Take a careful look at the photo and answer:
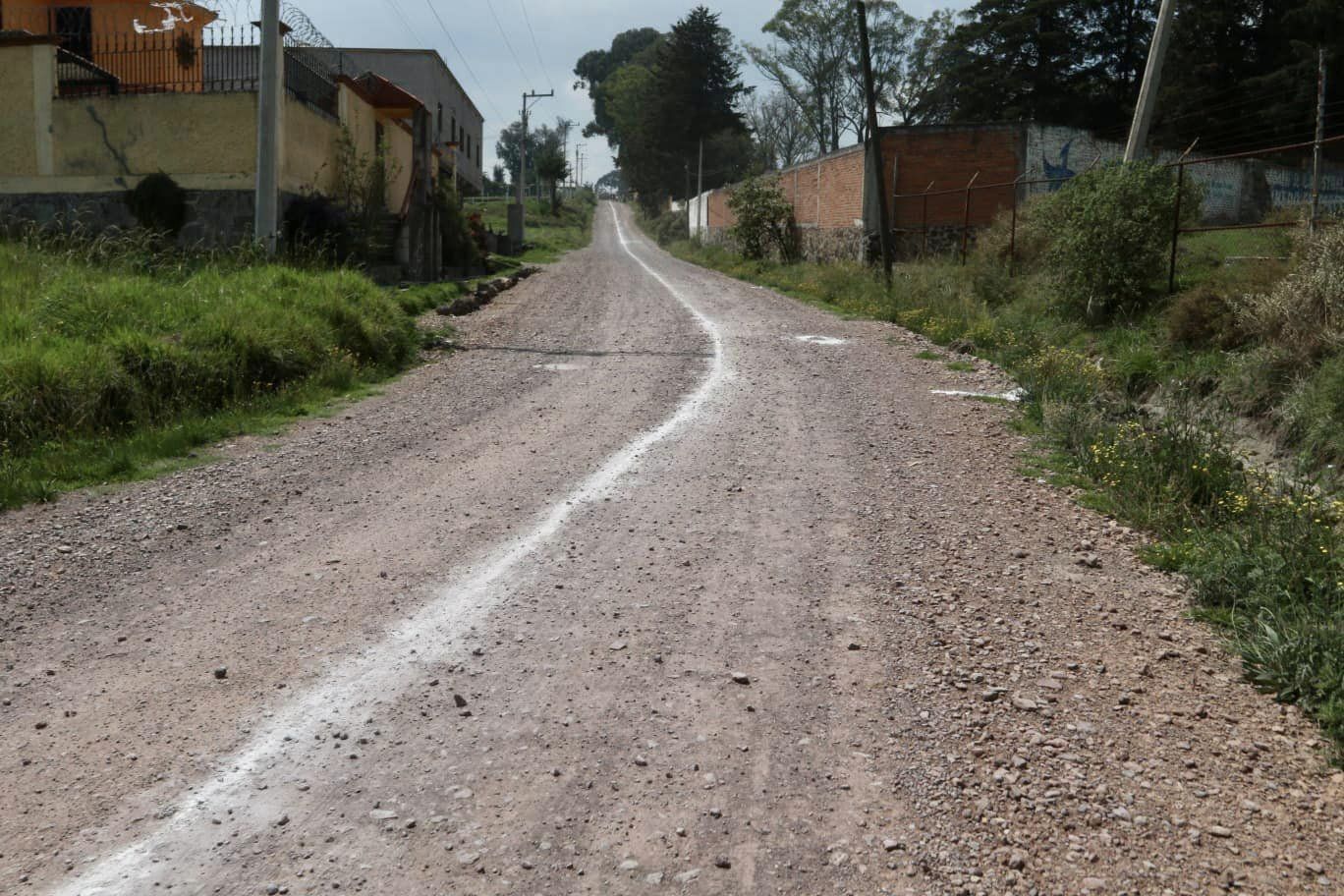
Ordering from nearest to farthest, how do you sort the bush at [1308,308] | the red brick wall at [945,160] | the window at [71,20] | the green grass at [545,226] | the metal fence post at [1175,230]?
the bush at [1308,308], the metal fence post at [1175,230], the window at [71,20], the red brick wall at [945,160], the green grass at [545,226]

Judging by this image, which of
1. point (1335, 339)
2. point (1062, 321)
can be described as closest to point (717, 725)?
point (1335, 339)

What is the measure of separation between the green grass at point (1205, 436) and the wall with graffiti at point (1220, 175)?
12.9m

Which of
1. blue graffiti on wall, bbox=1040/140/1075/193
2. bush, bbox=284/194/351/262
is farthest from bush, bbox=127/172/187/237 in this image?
blue graffiti on wall, bbox=1040/140/1075/193

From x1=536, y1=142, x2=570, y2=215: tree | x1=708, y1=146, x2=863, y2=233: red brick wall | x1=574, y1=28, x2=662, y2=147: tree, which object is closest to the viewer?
x1=708, y1=146, x2=863, y2=233: red brick wall

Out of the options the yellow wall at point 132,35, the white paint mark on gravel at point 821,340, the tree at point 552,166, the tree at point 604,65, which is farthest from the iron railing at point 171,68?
the tree at point 604,65

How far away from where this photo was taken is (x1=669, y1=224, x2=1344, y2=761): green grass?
4.80 meters

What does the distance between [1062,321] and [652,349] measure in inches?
243

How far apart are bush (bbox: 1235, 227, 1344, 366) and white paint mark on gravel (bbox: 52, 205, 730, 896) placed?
24.8 ft

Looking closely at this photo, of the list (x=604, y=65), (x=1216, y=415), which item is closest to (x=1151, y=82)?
(x=1216, y=415)

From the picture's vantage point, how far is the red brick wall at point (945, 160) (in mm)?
29828

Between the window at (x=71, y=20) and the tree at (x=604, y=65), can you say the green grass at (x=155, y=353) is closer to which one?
the window at (x=71, y=20)

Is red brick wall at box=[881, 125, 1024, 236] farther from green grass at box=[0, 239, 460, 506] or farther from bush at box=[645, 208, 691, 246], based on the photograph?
bush at box=[645, 208, 691, 246]

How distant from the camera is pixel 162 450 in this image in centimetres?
785

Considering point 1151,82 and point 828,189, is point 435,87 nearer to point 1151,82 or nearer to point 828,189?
point 828,189
